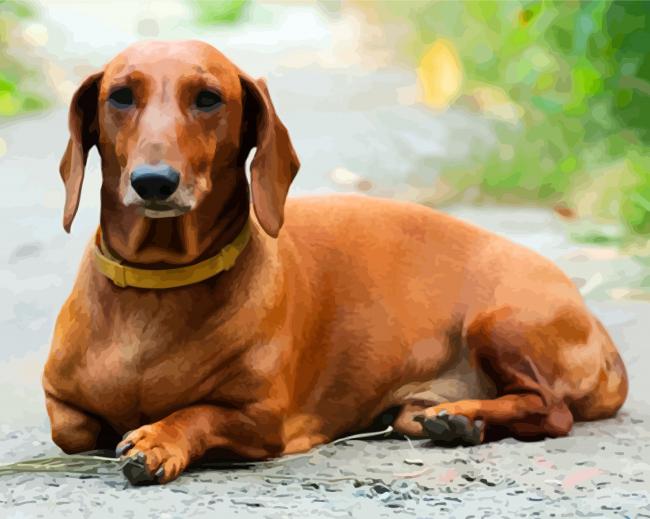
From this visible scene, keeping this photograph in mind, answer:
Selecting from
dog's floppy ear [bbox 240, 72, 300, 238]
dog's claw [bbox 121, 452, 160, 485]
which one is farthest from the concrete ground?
dog's floppy ear [bbox 240, 72, 300, 238]

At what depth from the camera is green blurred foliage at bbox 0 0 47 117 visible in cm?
875

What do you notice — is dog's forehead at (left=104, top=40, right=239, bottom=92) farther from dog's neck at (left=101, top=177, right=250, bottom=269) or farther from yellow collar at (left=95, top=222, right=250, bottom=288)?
yellow collar at (left=95, top=222, right=250, bottom=288)

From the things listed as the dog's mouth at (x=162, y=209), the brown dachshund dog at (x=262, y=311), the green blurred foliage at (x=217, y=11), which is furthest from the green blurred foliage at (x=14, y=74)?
the dog's mouth at (x=162, y=209)

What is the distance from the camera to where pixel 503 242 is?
3.75 metres

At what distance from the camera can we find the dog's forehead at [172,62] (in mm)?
2895

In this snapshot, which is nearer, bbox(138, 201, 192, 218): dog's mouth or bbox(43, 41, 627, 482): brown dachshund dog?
bbox(138, 201, 192, 218): dog's mouth

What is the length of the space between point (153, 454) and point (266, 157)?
30.2 inches

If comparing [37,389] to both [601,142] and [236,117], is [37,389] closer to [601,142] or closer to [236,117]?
[236,117]

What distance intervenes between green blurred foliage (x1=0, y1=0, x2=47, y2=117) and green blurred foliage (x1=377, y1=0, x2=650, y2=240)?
2975 millimetres

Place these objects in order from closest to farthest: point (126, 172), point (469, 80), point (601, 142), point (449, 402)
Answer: point (126, 172), point (449, 402), point (601, 142), point (469, 80)

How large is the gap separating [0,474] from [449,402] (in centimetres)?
122

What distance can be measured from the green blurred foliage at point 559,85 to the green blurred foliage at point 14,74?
298cm

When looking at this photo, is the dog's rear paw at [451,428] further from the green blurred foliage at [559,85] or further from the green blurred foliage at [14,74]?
the green blurred foliage at [14,74]


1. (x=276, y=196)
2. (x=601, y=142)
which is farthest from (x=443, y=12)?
(x=276, y=196)
